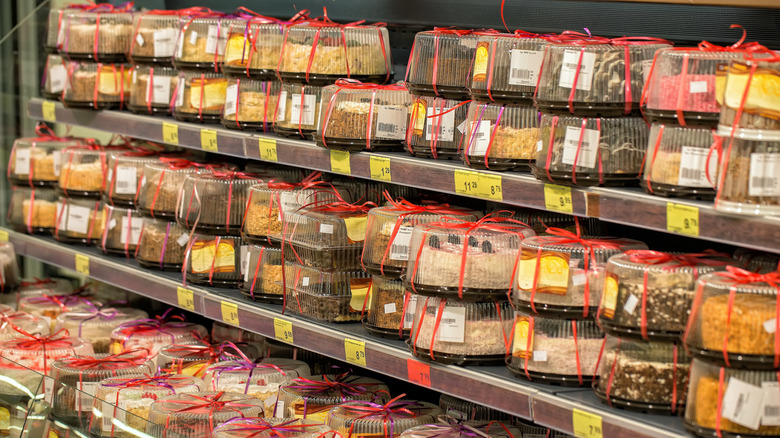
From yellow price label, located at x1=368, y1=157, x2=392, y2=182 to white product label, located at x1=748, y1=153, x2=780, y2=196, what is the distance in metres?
1.23

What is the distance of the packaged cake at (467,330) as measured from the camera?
274 cm

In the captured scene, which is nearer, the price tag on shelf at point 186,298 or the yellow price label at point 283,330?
the yellow price label at point 283,330

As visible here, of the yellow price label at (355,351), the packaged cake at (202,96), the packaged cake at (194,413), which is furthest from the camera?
the packaged cake at (202,96)

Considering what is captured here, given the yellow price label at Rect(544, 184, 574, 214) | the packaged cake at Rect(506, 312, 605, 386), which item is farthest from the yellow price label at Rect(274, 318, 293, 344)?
the yellow price label at Rect(544, 184, 574, 214)

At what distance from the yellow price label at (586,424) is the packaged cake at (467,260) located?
0.45 metres

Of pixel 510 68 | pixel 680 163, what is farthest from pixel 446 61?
pixel 680 163

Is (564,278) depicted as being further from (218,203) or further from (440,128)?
(218,203)

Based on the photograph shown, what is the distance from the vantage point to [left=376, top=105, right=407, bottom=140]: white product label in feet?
10.6

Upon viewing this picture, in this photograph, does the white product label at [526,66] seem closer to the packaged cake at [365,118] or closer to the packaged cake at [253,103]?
the packaged cake at [365,118]

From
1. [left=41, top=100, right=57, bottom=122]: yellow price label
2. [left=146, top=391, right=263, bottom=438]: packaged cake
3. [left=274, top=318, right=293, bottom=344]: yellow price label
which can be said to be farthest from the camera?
[left=41, top=100, right=57, bottom=122]: yellow price label

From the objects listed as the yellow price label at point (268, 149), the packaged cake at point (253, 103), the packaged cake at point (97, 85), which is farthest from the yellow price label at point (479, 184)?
the packaged cake at point (97, 85)

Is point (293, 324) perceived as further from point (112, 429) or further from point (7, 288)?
point (7, 288)

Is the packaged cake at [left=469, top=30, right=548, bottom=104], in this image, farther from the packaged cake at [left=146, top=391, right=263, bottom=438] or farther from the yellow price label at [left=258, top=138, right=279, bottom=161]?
the packaged cake at [left=146, top=391, right=263, bottom=438]

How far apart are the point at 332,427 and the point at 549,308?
2.84 feet
